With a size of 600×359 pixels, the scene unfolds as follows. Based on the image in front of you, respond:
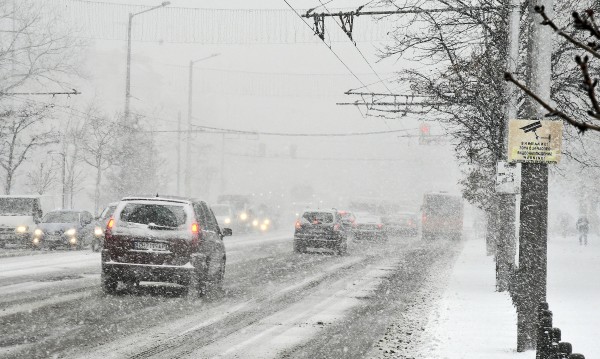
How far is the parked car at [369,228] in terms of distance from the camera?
4441 cm

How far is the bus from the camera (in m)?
50.6

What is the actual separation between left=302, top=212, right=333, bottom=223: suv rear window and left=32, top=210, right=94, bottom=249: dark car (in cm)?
765

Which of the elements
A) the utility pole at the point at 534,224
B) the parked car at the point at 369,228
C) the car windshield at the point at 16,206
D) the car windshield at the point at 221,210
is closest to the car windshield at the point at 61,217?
the car windshield at the point at 16,206

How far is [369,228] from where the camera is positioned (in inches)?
1758

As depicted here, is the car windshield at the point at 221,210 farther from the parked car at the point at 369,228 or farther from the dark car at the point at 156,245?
the dark car at the point at 156,245

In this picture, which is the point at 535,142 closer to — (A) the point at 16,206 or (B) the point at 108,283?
(B) the point at 108,283

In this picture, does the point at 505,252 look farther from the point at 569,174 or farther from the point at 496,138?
the point at 569,174

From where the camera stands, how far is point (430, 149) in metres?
122

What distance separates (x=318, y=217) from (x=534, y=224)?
21.6m

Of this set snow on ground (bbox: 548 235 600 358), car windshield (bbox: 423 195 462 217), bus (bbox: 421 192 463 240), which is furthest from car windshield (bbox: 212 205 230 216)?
snow on ground (bbox: 548 235 600 358)

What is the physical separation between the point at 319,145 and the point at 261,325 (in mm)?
137055

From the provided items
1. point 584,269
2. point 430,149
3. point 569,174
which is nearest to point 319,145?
point 430,149

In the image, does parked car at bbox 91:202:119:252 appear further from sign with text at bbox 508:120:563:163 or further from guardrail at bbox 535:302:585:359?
guardrail at bbox 535:302:585:359

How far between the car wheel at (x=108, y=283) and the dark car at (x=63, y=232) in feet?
48.9
